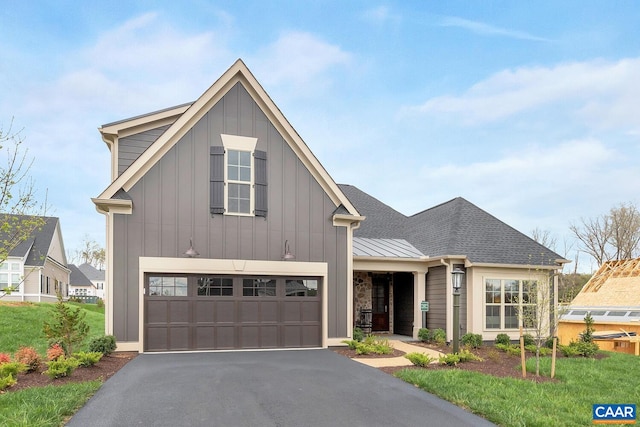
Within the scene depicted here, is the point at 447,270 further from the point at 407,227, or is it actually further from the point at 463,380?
the point at 463,380

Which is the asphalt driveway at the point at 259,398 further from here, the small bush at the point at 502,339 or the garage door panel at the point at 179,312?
the small bush at the point at 502,339

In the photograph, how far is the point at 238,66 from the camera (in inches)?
462

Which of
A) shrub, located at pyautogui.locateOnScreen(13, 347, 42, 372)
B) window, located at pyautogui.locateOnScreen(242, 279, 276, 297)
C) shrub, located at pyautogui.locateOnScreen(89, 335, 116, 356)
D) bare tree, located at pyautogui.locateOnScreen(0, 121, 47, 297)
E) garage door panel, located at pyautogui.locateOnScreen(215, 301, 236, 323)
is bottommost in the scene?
shrub, located at pyautogui.locateOnScreen(89, 335, 116, 356)

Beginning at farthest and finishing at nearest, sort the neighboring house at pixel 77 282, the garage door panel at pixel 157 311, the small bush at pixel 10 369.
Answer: the neighboring house at pixel 77 282, the garage door panel at pixel 157 311, the small bush at pixel 10 369

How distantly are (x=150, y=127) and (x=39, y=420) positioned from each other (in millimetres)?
9071

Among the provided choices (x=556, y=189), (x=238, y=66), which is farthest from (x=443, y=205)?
(x=556, y=189)

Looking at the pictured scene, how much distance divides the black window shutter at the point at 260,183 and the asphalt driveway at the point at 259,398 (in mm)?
4169

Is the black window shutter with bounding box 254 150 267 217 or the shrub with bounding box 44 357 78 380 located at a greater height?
the black window shutter with bounding box 254 150 267 217

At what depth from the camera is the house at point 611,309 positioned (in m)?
17.4

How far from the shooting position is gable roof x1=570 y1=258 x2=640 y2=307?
68.1 ft

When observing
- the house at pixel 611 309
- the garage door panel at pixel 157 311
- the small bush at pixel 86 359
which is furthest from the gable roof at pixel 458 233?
the small bush at pixel 86 359

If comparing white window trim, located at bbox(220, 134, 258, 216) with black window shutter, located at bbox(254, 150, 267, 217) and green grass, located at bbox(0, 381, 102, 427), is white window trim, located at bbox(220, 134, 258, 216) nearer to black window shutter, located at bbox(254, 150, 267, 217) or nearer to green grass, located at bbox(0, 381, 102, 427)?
black window shutter, located at bbox(254, 150, 267, 217)

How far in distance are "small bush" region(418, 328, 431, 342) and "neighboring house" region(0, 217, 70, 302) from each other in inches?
826

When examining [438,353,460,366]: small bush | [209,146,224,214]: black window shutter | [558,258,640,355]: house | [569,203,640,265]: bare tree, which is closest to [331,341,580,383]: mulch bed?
[438,353,460,366]: small bush
